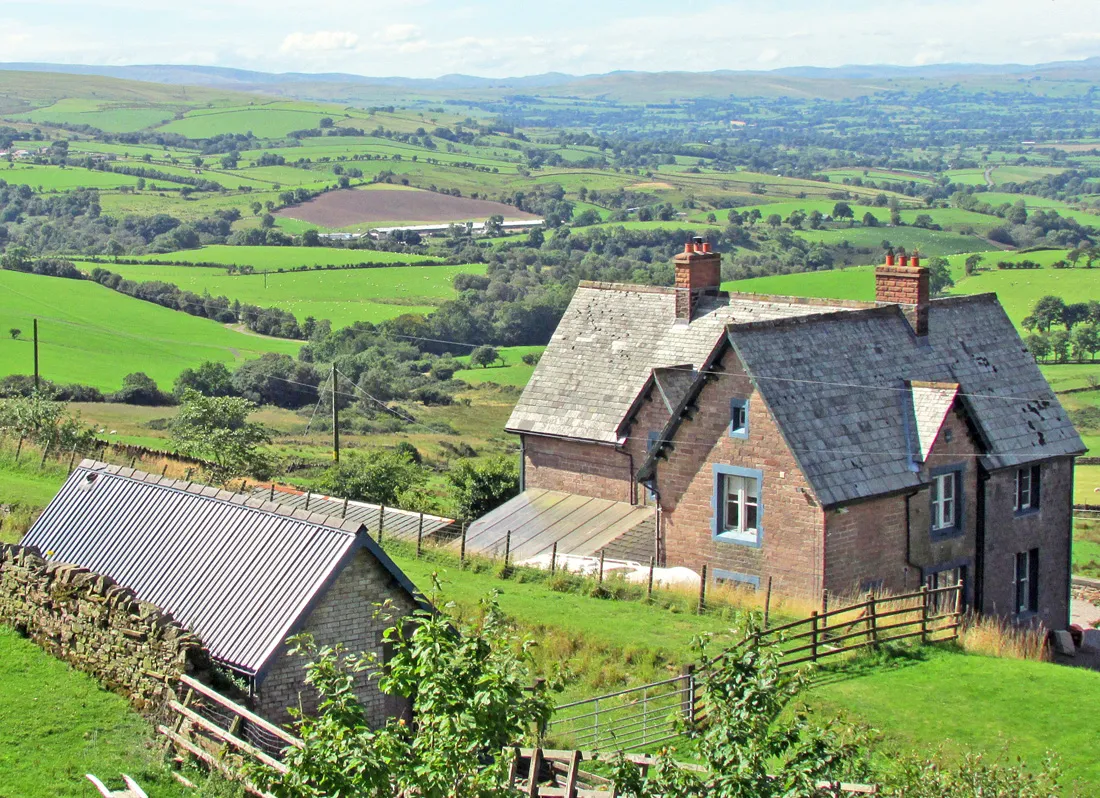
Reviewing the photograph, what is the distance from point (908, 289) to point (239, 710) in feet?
80.0

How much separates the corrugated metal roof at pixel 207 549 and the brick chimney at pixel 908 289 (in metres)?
20.1

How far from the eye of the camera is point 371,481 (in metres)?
46.5

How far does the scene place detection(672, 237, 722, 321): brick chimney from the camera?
126 feet

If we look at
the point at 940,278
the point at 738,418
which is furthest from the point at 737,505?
the point at 940,278

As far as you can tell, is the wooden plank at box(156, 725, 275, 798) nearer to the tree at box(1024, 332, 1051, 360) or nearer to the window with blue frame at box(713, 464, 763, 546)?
the window with blue frame at box(713, 464, 763, 546)

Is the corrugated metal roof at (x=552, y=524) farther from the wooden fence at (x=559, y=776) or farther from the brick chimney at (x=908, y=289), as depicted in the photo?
the wooden fence at (x=559, y=776)

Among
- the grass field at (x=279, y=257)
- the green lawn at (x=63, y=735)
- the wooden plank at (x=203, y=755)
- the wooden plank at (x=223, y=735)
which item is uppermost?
the wooden plank at (x=223, y=735)

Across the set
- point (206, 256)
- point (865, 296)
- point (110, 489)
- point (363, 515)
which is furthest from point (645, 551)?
point (206, 256)

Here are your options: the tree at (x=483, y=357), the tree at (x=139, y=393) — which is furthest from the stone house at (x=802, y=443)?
the tree at (x=483, y=357)

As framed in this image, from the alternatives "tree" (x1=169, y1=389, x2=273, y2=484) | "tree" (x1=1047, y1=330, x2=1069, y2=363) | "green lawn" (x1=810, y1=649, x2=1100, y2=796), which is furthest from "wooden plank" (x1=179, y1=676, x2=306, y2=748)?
"tree" (x1=1047, y1=330, x2=1069, y2=363)

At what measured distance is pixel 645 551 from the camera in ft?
113

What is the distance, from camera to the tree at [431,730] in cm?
1348

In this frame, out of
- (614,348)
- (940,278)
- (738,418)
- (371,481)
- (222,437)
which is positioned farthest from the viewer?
(940,278)

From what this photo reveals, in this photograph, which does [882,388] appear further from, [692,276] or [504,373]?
[504,373]
